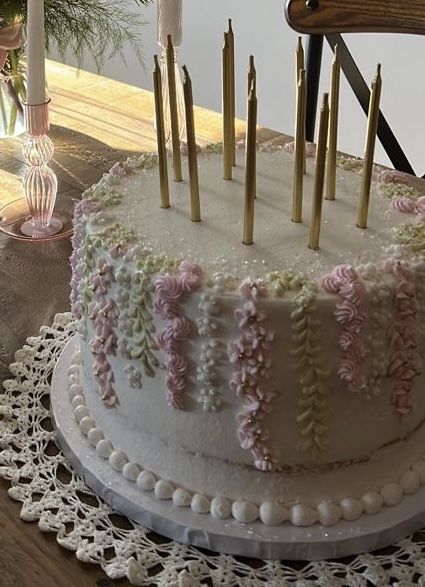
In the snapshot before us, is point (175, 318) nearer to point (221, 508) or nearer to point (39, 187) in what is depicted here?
point (221, 508)

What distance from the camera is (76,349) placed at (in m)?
1.21

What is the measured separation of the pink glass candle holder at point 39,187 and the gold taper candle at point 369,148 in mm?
688

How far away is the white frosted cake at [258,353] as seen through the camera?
34.2 inches

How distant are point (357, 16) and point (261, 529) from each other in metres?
1.15

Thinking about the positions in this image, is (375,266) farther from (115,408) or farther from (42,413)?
(42,413)

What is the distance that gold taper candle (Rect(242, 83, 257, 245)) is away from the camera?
85 cm

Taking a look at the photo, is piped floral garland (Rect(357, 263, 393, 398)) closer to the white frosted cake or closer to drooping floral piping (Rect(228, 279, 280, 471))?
the white frosted cake

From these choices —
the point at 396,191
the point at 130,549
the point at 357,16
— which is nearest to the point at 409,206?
the point at 396,191

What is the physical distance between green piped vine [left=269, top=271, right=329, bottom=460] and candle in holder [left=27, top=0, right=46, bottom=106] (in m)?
0.65

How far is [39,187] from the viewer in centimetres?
151

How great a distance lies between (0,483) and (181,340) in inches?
11.7

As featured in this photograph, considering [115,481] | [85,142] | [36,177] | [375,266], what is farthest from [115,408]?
[85,142]

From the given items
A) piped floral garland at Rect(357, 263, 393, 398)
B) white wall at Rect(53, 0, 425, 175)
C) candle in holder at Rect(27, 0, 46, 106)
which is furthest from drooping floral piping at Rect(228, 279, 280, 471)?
white wall at Rect(53, 0, 425, 175)

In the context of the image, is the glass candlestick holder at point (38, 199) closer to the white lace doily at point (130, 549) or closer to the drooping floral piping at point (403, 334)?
the white lace doily at point (130, 549)
